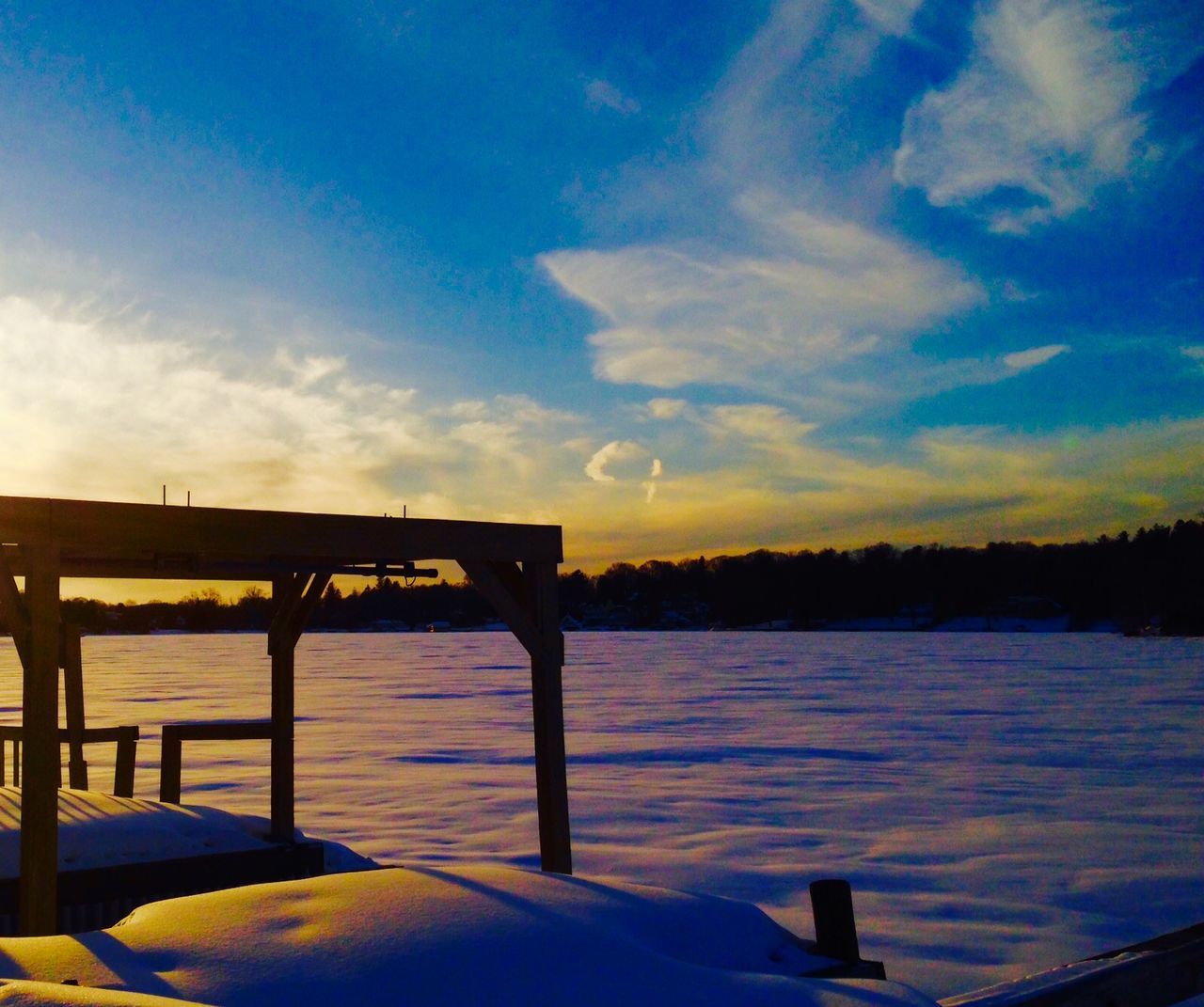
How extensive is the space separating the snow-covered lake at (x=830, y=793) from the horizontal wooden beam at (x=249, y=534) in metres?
3.64

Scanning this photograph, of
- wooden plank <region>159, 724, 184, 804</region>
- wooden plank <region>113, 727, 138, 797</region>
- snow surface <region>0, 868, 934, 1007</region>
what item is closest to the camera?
snow surface <region>0, 868, 934, 1007</region>

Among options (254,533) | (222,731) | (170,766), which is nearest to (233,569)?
(222,731)

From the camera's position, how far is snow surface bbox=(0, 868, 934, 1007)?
112 inches

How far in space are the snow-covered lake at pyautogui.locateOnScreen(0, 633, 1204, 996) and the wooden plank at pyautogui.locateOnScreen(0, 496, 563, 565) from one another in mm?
3636

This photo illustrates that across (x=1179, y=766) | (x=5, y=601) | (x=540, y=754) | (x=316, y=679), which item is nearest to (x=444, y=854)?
(x=540, y=754)

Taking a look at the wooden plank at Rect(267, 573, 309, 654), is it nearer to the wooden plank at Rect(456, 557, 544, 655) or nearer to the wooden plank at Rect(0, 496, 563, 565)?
the wooden plank at Rect(0, 496, 563, 565)

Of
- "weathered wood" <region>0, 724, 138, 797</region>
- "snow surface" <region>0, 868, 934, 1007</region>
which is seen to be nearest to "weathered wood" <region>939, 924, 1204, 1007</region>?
"snow surface" <region>0, 868, 934, 1007</region>

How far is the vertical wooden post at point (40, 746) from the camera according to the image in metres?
4.89

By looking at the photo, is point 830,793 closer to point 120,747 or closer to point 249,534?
point 120,747

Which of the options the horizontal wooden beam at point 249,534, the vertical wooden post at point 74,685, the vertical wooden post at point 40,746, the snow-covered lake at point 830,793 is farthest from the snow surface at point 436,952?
the vertical wooden post at point 74,685

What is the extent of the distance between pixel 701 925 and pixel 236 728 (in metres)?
6.35

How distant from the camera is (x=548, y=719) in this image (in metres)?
6.58

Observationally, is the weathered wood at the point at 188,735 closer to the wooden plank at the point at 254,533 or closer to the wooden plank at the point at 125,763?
the wooden plank at the point at 125,763

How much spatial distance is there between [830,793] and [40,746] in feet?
32.7
